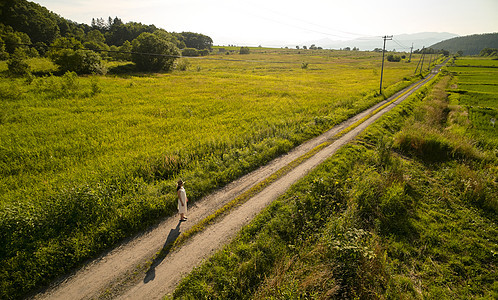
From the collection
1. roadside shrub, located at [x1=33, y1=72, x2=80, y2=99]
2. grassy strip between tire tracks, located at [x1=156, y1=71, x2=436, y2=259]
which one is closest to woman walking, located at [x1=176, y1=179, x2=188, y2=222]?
grassy strip between tire tracks, located at [x1=156, y1=71, x2=436, y2=259]

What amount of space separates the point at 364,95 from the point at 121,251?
138ft

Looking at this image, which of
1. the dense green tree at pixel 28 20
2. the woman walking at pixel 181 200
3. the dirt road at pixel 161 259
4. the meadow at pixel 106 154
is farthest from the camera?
the dense green tree at pixel 28 20

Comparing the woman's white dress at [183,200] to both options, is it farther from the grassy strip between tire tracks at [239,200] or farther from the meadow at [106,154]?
the meadow at [106,154]

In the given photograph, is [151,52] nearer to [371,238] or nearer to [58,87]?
[58,87]

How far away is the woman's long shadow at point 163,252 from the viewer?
7027mm

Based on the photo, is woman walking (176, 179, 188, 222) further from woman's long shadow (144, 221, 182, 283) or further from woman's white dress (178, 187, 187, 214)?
woman's long shadow (144, 221, 182, 283)

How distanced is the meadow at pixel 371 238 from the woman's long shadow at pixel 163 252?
1326mm

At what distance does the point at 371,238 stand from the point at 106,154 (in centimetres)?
1716

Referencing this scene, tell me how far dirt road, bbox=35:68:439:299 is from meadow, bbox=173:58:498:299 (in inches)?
25.9

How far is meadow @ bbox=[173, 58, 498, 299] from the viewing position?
6672 millimetres

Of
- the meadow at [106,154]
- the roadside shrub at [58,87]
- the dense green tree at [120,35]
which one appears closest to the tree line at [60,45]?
the roadside shrub at [58,87]

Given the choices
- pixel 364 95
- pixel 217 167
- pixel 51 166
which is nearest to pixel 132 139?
pixel 51 166

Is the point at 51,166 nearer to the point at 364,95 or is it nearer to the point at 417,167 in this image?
the point at 417,167

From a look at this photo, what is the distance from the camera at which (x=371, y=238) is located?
866cm
